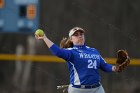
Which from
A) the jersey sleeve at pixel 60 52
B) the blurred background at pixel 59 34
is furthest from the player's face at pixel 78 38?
the blurred background at pixel 59 34

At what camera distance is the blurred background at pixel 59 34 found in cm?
1379

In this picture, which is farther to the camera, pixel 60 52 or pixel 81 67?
pixel 81 67

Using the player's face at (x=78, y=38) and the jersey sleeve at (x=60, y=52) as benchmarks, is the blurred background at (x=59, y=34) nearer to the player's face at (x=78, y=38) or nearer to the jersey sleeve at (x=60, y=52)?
the player's face at (x=78, y=38)

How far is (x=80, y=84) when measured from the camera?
8.04 metres

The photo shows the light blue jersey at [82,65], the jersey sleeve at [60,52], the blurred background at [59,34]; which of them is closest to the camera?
the jersey sleeve at [60,52]

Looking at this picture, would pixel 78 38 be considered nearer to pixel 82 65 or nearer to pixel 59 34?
pixel 82 65

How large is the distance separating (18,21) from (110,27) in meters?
1.90

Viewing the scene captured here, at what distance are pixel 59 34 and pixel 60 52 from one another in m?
6.22

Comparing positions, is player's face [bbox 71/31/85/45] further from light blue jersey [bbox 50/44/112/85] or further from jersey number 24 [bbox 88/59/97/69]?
jersey number 24 [bbox 88/59/97/69]

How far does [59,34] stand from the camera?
1409cm

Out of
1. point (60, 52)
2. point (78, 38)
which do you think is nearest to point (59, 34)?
point (78, 38)

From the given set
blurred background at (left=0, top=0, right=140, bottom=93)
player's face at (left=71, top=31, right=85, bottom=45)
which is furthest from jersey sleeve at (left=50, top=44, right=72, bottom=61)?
blurred background at (left=0, top=0, right=140, bottom=93)

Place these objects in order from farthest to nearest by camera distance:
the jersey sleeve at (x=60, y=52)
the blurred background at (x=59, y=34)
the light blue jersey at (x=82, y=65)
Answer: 1. the blurred background at (x=59, y=34)
2. the light blue jersey at (x=82, y=65)
3. the jersey sleeve at (x=60, y=52)

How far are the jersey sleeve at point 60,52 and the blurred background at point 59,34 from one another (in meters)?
5.64
